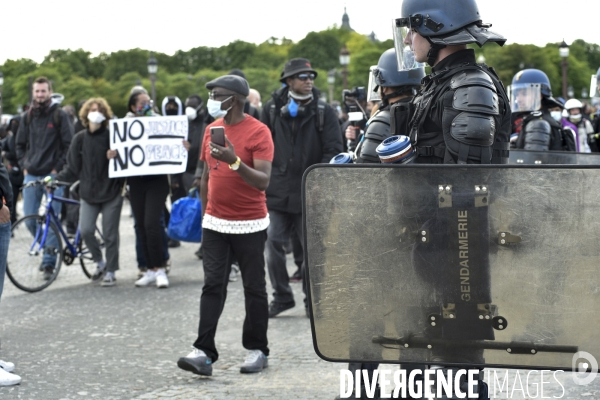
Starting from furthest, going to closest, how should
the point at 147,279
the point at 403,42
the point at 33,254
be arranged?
the point at 147,279
the point at 33,254
the point at 403,42

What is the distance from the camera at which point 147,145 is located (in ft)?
31.5

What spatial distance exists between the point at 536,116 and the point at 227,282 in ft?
10.3

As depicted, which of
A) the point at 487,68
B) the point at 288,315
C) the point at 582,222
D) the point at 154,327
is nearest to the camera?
the point at 582,222

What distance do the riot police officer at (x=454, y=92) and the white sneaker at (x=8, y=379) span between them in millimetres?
2878

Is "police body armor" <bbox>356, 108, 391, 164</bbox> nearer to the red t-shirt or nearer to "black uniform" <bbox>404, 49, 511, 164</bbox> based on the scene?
"black uniform" <bbox>404, 49, 511, 164</bbox>

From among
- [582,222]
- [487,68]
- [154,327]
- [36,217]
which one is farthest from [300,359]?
[36,217]

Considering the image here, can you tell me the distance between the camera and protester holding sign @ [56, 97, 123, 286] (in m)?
9.42

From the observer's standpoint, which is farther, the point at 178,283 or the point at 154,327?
the point at 178,283

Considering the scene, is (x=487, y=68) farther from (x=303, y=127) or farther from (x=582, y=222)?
(x=303, y=127)

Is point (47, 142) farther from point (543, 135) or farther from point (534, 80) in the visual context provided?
→ point (543, 135)

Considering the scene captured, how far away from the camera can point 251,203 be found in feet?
19.4

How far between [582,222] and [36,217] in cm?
720

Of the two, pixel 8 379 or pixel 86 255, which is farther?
pixel 86 255

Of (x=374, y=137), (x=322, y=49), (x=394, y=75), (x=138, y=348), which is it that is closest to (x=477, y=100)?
(x=374, y=137)
